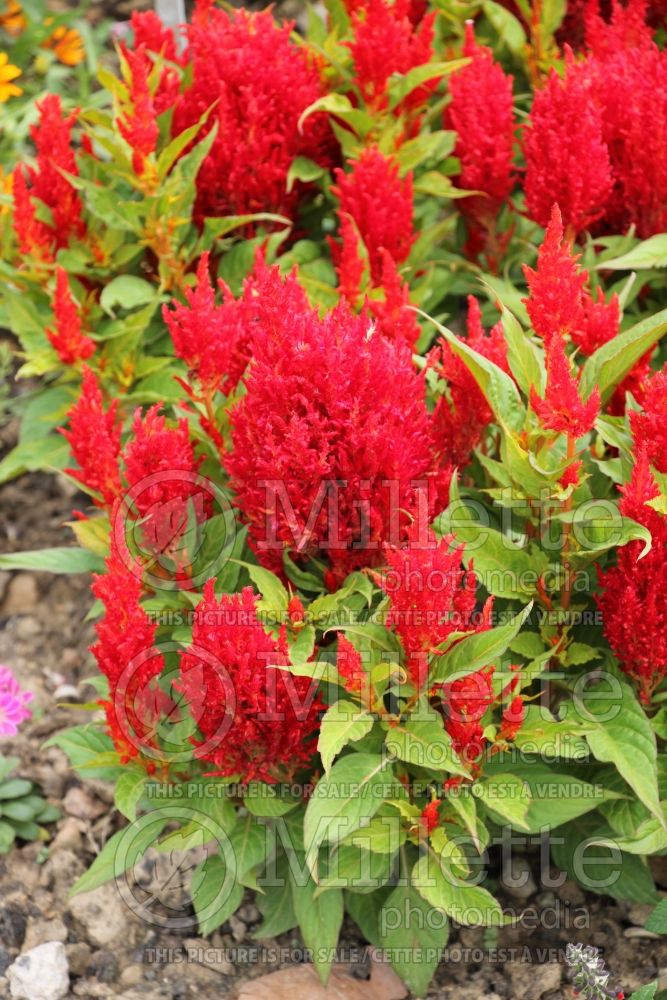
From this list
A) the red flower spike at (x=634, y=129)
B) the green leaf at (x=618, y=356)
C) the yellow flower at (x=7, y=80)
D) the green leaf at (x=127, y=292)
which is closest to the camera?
the green leaf at (x=618, y=356)

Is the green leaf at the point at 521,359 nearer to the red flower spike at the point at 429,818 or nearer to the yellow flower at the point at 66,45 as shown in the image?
the red flower spike at the point at 429,818

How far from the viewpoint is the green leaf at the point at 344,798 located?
6.71 feet

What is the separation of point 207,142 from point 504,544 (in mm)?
1370

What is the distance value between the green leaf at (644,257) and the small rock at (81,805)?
1.78 metres

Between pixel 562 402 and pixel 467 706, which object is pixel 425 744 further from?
pixel 562 402

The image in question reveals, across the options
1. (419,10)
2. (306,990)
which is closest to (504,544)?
(306,990)

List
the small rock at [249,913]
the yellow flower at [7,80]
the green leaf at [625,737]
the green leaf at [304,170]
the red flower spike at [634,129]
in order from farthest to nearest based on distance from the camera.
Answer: the yellow flower at [7,80] → the green leaf at [304,170] → the red flower spike at [634,129] → the small rock at [249,913] → the green leaf at [625,737]

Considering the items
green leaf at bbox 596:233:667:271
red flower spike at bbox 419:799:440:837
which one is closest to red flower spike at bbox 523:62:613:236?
green leaf at bbox 596:233:667:271

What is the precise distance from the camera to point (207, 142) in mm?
2951

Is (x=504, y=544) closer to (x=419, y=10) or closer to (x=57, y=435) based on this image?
(x=57, y=435)

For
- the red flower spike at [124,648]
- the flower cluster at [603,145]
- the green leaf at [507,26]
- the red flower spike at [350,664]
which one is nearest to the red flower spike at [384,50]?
the green leaf at [507,26]

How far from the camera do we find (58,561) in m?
2.75

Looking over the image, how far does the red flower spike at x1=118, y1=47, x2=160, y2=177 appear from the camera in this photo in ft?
9.19

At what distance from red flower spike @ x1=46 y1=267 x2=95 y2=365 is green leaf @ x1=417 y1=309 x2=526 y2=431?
39.6 inches
